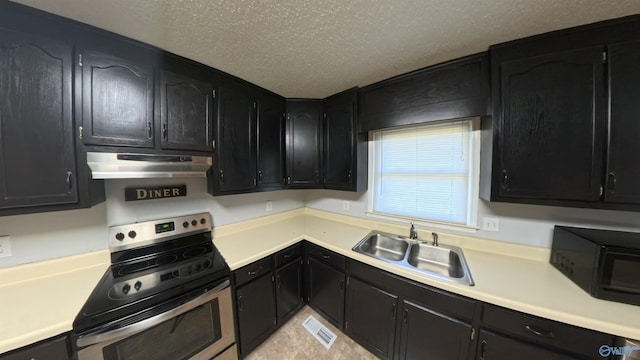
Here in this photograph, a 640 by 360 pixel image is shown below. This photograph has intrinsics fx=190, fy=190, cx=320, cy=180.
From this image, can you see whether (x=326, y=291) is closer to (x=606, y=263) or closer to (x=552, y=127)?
(x=606, y=263)

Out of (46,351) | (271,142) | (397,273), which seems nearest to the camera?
(46,351)

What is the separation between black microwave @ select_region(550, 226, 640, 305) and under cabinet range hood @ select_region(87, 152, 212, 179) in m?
2.49

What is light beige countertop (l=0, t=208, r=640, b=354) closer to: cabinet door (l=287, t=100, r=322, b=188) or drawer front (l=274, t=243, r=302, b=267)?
drawer front (l=274, t=243, r=302, b=267)

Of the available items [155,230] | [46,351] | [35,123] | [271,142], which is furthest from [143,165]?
[271,142]

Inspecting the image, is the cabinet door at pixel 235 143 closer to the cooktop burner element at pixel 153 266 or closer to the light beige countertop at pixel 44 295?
the cooktop burner element at pixel 153 266

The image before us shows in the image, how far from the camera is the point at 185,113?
1.42 metres

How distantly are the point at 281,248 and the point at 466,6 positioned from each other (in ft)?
6.66

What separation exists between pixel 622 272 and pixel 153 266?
278 cm

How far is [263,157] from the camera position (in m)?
1.95

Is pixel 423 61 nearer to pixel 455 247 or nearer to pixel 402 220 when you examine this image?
pixel 402 220

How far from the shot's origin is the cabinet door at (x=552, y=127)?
1057mm

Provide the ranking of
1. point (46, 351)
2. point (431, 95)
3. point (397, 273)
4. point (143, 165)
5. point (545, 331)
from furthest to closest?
point (431, 95)
point (397, 273)
point (143, 165)
point (545, 331)
point (46, 351)

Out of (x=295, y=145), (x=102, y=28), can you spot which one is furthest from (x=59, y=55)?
(x=295, y=145)

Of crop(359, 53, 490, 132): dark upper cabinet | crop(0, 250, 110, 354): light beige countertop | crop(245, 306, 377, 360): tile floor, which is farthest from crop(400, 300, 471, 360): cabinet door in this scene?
crop(0, 250, 110, 354): light beige countertop
